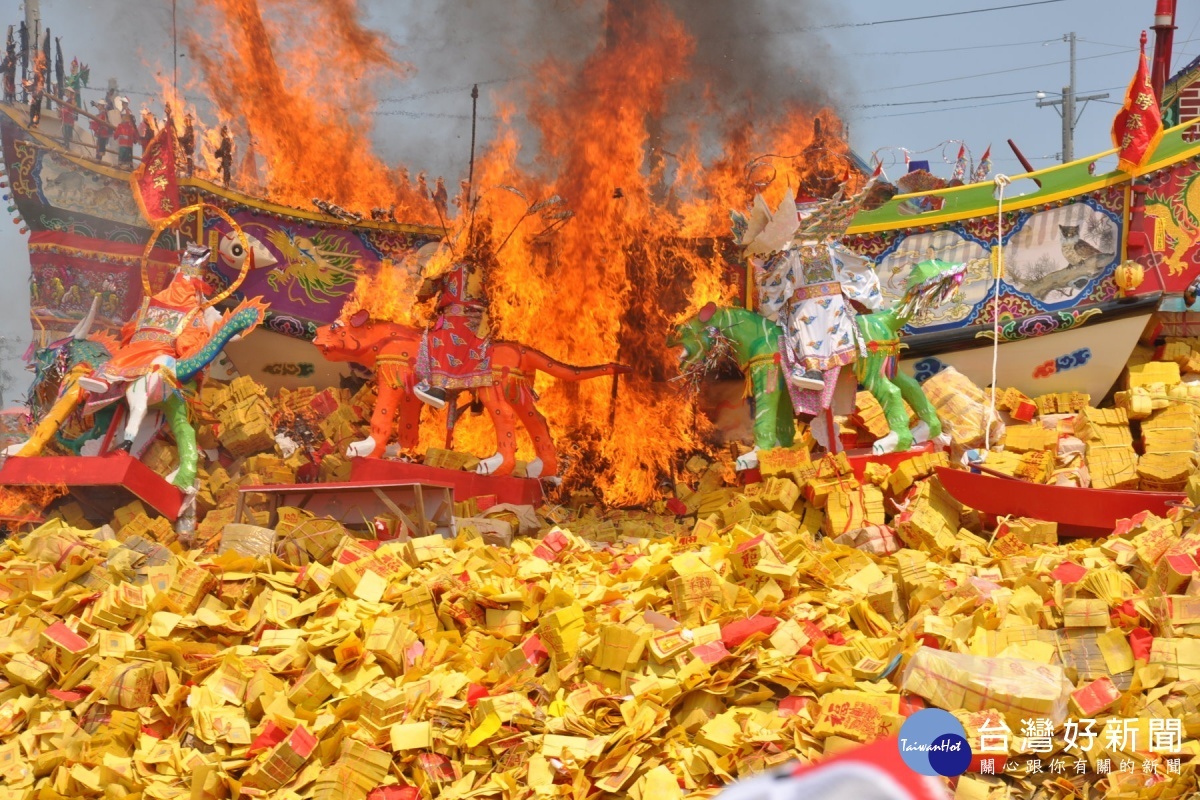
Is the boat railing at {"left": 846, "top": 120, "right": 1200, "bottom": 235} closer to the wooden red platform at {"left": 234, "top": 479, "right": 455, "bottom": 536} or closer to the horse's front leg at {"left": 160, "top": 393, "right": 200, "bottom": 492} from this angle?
the wooden red platform at {"left": 234, "top": 479, "right": 455, "bottom": 536}

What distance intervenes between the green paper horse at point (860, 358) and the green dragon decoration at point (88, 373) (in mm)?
4020

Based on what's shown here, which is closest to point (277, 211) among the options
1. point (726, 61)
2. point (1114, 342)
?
point (726, 61)

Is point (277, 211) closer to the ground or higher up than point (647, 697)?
higher up

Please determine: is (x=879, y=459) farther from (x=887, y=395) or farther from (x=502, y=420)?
(x=502, y=420)

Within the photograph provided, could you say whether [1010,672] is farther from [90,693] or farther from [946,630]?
[90,693]

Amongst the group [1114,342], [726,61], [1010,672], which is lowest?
[1010,672]

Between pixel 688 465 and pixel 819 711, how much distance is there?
20.7ft

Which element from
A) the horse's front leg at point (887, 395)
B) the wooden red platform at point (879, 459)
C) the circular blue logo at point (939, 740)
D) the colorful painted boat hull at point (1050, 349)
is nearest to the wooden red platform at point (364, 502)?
the wooden red platform at point (879, 459)

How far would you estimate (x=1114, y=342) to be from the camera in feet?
36.3

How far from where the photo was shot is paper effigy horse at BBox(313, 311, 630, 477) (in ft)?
36.0

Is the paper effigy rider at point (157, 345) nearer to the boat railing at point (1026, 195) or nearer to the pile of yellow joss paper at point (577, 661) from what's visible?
the pile of yellow joss paper at point (577, 661)

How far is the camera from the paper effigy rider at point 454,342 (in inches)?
433

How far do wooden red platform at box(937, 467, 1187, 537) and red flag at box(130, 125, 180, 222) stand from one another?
7.93 m

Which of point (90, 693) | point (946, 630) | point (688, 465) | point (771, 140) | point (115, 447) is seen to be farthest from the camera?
point (771, 140)
